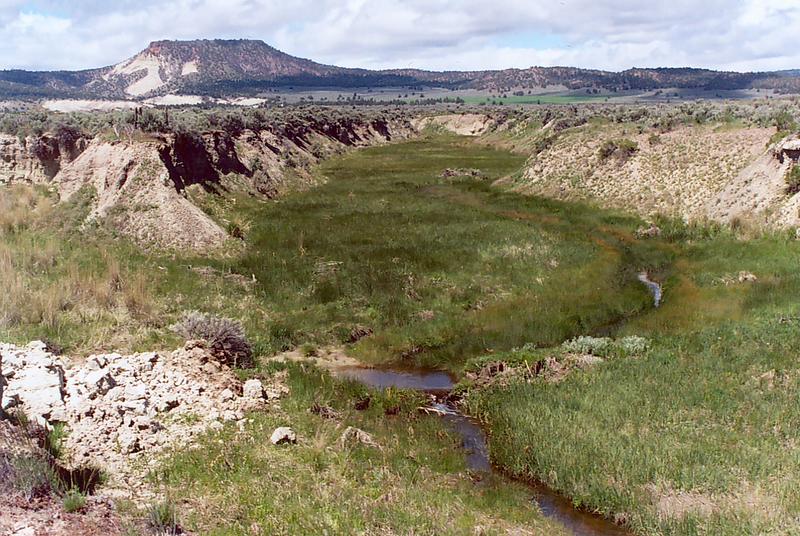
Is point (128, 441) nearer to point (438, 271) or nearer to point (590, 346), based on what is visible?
point (590, 346)

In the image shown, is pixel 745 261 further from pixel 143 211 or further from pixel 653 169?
pixel 143 211

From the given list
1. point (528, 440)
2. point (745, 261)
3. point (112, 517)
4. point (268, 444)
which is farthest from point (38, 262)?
point (745, 261)

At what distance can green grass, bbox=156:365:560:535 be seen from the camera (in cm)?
1017

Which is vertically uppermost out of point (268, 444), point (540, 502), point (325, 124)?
point (325, 124)

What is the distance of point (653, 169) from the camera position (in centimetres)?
4716

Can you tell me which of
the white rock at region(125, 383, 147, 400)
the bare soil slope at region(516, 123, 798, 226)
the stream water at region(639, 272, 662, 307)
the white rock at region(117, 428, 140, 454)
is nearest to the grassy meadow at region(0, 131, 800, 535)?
the stream water at region(639, 272, 662, 307)

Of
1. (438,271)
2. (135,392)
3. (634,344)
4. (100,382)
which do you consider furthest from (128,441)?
(438,271)

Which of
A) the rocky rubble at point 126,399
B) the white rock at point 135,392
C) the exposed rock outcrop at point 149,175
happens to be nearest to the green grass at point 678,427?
the rocky rubble at point 126,399

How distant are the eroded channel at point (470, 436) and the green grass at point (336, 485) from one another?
42cm

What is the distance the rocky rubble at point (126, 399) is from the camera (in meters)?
12.2

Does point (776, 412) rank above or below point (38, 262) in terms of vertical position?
below

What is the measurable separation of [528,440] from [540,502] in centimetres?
195

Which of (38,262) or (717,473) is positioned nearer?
(717,473)

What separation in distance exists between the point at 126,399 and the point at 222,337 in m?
4.59
